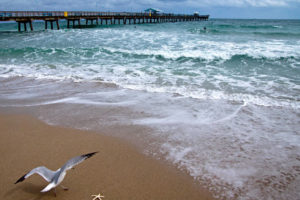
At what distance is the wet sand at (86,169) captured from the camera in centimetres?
294

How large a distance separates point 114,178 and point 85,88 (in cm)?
458

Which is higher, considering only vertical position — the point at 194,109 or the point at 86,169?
the point at 194,109

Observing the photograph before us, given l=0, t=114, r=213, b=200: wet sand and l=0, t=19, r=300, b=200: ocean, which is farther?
l=0, t=19, r=300, b=200: ocean

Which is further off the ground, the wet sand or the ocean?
the ocean

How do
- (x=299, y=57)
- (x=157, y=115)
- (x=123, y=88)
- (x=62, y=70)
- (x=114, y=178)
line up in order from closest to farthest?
1. (x=114, y=178)
2. (x=157, y=115)
3. (x=123, y=88)
4. (x=62, y=70)
5. (x=299, y=57)

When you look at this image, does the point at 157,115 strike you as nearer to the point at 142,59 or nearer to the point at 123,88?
the point at 123,88

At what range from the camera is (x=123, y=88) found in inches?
286

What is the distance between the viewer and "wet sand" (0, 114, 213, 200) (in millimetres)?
2938

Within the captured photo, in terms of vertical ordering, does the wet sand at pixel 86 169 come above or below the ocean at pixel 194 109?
below

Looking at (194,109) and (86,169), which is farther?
(194,109)

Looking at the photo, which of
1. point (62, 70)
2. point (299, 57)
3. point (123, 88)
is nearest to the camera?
point (123, 88)

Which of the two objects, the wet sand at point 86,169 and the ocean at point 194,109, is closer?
the wet sand at point 86,169

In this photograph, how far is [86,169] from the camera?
338cm

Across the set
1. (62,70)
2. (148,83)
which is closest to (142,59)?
(62,70)
